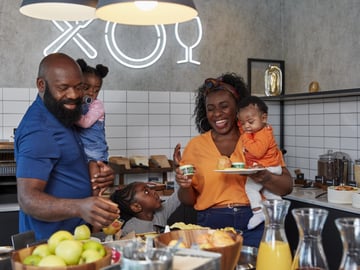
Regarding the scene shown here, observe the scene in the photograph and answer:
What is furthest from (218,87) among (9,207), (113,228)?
(9,207)

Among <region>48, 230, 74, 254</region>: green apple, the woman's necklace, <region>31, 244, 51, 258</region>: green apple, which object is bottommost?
<region>31, 244, 51, 258</region>: green apple

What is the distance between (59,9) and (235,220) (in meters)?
1.20

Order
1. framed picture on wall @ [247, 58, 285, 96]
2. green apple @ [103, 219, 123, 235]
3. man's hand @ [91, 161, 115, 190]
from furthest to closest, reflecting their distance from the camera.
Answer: framed picture on wall @ [247, 58, 285, 96]
man's hand @ [91, 161, 115, 190]
green apple @ [103, 219, 123, 235]

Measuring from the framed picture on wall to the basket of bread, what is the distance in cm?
302

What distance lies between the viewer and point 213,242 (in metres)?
1.20

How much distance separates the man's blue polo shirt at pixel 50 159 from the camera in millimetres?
1650

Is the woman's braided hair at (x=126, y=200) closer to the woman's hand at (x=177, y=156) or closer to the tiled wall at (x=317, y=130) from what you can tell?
the woman's hand at (x=177, y=156)

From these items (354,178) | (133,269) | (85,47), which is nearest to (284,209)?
(133,269)

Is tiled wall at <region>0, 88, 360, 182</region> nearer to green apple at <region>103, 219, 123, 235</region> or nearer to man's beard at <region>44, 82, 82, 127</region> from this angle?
man's beard at <region>44, 82, 82, 127</region>

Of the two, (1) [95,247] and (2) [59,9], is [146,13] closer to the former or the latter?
(2) [59,9]

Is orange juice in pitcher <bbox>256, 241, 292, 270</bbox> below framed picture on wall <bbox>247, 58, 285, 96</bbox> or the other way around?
below

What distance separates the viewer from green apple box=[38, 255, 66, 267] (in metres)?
1.03

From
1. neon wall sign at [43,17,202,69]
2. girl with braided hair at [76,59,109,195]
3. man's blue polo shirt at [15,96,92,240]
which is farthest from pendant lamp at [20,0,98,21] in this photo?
neon wall sign at [43,17,202,69]

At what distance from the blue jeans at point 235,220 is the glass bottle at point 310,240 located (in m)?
0.89
